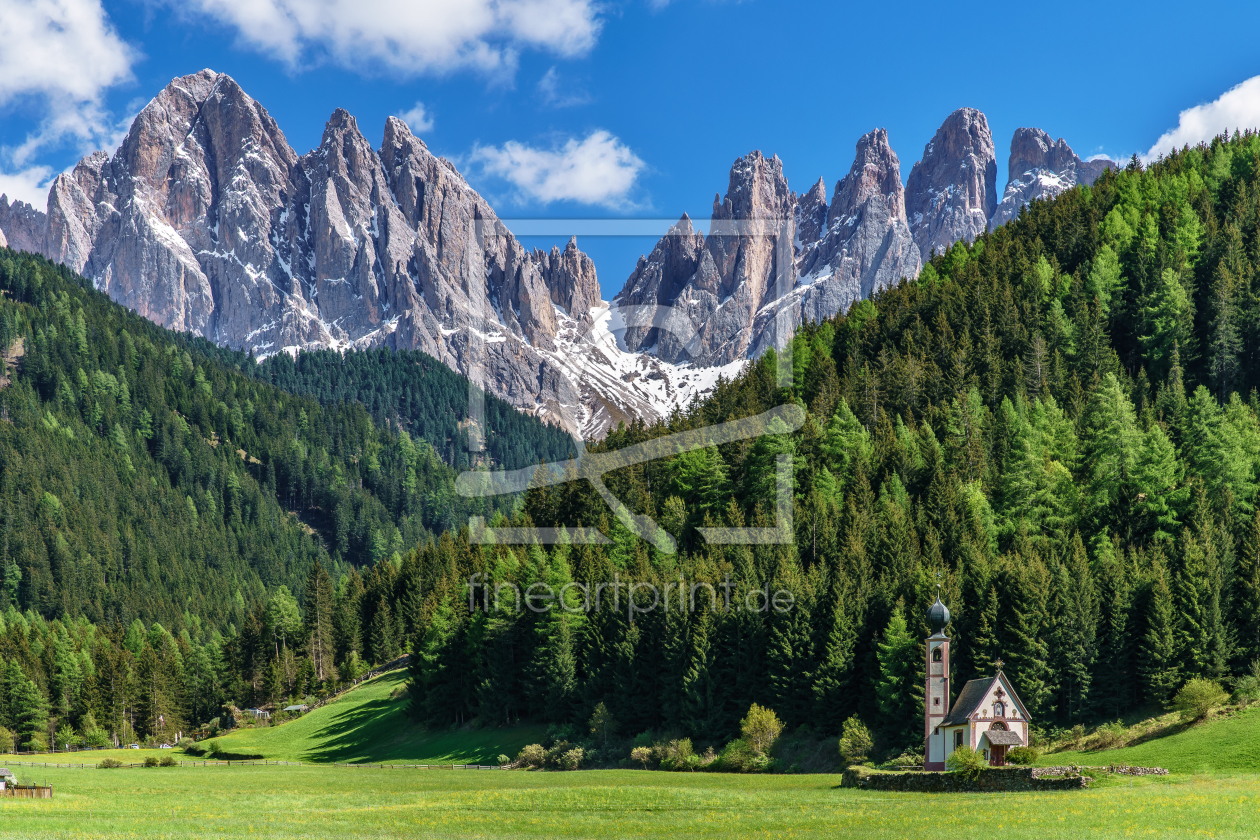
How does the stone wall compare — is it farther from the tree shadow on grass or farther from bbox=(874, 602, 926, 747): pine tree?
the tree shadow on grass

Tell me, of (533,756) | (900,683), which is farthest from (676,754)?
(900,683)

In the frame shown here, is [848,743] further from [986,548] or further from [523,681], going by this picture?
[523,681]

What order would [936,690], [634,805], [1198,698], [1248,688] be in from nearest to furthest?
1. [634,805]
2. [1198,698]
3. [1248,688]
4. [936,690]

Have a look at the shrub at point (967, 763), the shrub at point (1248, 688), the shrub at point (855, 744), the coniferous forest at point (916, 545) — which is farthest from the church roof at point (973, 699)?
the shrub at point (1248, 688)

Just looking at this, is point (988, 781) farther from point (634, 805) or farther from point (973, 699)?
point (634, 805)

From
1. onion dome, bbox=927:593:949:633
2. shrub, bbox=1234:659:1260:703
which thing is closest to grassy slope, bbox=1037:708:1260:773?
shrub, bbox=1234:659:1260:703

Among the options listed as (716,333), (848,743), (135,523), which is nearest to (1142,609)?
(848,743)

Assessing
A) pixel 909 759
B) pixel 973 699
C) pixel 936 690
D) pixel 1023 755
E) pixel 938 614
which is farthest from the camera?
pixel 909 759
